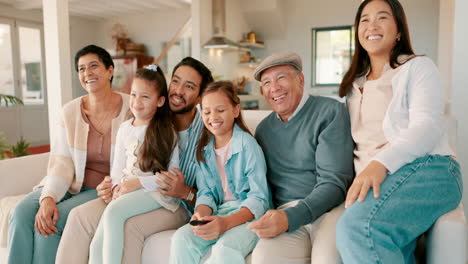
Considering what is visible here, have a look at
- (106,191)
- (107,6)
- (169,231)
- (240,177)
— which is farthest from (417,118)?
(107,6)

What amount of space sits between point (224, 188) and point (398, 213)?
2.49ft

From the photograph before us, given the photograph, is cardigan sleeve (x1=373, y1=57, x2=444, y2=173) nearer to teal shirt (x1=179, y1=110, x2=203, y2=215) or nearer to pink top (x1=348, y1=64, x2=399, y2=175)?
pink top (x1=348, y1=64, x2=399, y2=175)

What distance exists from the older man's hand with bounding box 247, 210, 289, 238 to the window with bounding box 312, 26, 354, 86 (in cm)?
701

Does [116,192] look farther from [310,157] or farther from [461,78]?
[461,78]

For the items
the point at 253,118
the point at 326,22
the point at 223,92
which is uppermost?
the point at 326,22

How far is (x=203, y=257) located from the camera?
1530mm

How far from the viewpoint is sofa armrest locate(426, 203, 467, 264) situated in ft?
4.11

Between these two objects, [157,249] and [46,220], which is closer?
[157,249]

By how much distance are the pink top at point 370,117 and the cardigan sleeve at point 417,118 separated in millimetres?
83

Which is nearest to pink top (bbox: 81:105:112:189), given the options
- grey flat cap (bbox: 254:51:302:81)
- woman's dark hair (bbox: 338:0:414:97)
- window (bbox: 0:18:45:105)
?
grey flat cap (bbox: 254:51:302:81)

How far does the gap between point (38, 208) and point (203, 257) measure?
0.91 metres

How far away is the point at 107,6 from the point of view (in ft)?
26.0

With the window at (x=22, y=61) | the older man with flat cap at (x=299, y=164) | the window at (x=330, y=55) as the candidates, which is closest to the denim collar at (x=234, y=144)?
the older man with flat cap at (x=299, y=164)

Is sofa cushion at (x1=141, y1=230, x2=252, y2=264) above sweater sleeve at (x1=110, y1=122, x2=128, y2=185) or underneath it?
underneath
